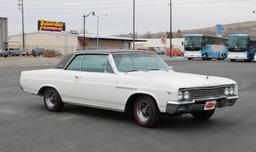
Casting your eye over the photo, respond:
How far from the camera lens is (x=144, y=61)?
31.2 feet

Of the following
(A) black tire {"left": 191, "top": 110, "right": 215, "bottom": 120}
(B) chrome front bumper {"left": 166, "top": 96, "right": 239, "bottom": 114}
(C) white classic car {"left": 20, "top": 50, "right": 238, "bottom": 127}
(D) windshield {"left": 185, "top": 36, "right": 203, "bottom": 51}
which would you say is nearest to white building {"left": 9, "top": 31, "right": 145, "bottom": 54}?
(D) windshield {"left": 185, "top": 36, "right": 203, "bottom": 51}

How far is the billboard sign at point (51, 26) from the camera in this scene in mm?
97500

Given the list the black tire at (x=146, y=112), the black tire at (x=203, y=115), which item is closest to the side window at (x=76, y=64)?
the black tire at (x=146, y=112)

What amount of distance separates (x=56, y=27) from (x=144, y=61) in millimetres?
93452

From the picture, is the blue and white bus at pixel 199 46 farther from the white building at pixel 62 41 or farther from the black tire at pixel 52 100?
the black tire at pixel 52 100

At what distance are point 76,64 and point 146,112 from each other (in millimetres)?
2400

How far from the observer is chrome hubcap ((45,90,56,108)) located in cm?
1031

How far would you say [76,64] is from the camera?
10000 mm

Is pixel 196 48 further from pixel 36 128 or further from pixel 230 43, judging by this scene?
pixel 36 128

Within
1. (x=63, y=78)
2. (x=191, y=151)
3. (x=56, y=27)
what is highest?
(x=56, y=27)

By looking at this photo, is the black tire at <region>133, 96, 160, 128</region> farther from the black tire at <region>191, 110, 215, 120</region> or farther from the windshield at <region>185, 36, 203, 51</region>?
the windshield at <region>185, 36, 203, 51</region>

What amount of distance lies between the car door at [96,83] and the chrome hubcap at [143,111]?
0.54 meters

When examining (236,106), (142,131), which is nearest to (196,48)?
(236,106)

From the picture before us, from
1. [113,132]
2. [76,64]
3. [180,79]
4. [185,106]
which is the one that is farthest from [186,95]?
[76,64]
